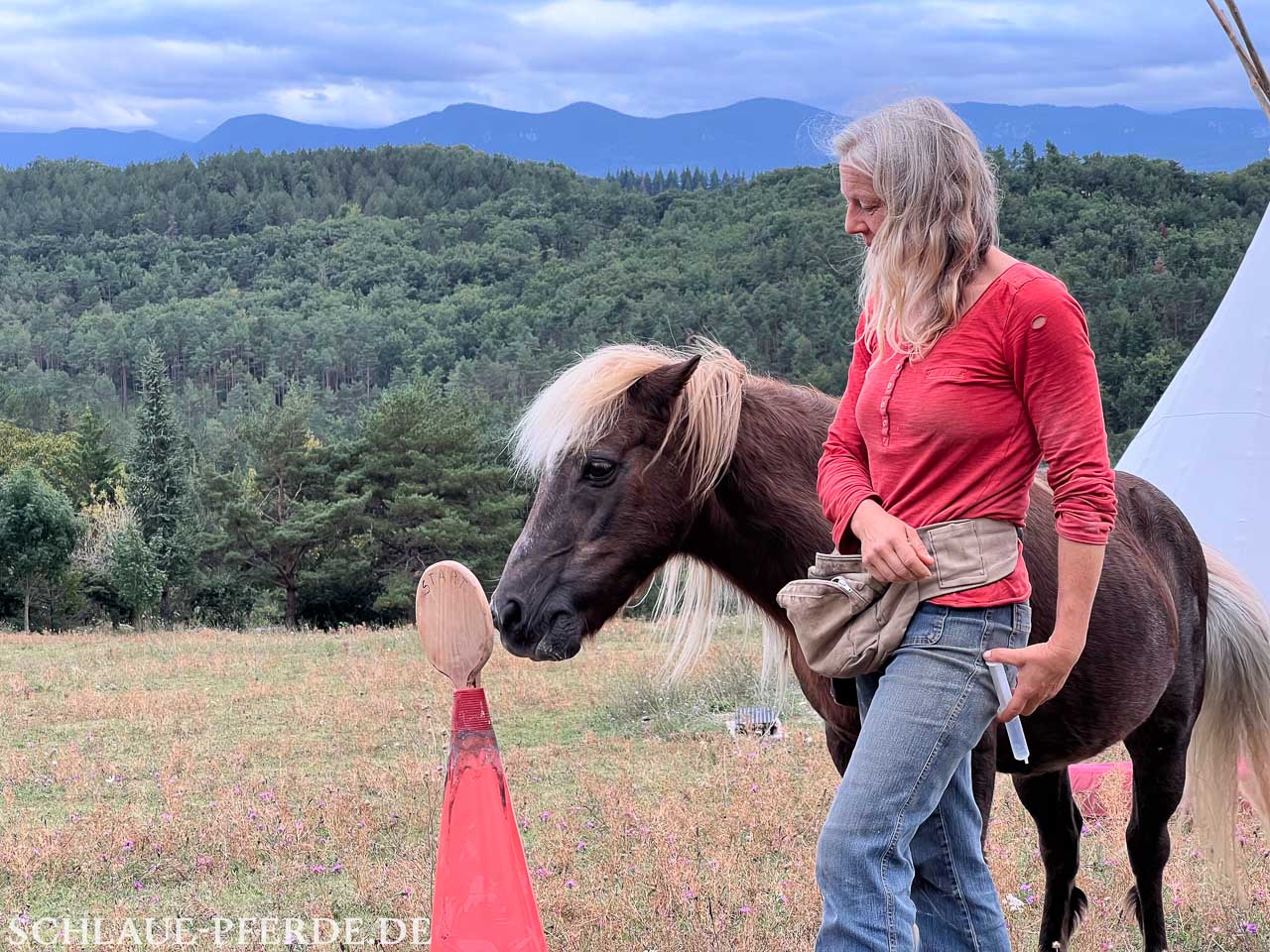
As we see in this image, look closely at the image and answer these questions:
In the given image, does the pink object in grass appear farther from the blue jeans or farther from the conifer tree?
the conifer tree

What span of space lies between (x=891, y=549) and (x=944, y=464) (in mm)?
191

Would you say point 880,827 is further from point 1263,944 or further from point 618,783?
point 618,783

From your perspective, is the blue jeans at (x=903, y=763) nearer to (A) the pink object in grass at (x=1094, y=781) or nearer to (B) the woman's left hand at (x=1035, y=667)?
(B) the woman's left hand at (x=1035, y=667)

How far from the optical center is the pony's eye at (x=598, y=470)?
292 centimetres

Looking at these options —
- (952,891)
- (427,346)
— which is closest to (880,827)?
(952,891)

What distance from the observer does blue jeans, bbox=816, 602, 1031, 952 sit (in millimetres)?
2092

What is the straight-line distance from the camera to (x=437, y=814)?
6328mm

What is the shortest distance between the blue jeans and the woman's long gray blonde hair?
54 centimetres

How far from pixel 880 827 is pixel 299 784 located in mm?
6112

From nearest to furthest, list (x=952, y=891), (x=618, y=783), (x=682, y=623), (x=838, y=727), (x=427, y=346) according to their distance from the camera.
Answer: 1. (x=952, y=891)
2. (x=838, y=727)
3. (x=682, y=623)
4. (x=618, y=783)
5. (x=427, y=346)

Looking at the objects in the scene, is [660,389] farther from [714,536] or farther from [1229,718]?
[1229,718]

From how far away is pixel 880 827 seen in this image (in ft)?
6.89

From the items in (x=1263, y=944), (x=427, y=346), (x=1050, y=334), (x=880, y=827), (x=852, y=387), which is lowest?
(x=427, y=346)

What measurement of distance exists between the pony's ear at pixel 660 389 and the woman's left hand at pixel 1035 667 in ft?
3.73
